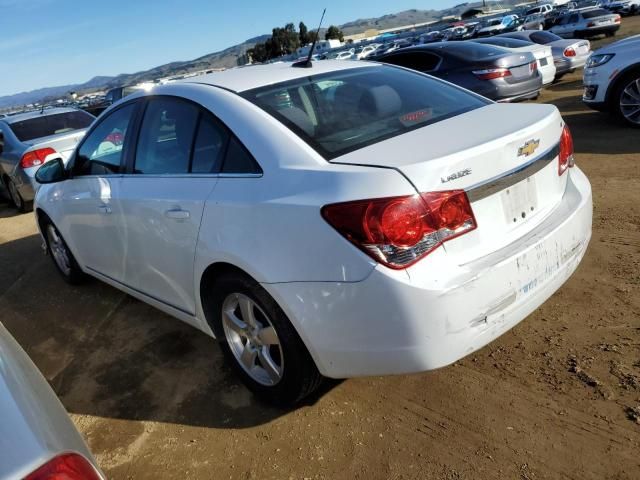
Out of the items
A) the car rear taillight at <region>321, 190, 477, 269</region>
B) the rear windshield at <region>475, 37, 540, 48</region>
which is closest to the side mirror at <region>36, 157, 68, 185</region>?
the car rear taillight at <region>321, 190, 477, 269</region>

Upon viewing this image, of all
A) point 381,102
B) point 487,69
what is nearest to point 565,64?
point 487,69

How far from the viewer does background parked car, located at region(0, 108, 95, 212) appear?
7.86m

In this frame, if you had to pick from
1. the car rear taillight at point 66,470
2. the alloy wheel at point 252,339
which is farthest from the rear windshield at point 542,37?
the car rear taillight at point 66,470

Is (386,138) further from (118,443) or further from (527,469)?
(118,443)

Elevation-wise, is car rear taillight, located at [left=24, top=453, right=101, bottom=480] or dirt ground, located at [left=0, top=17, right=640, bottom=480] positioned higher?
car rear taillight, located at [left=24, top=453, right=101, bottom=480]

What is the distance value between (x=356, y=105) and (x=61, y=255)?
11.1 feet

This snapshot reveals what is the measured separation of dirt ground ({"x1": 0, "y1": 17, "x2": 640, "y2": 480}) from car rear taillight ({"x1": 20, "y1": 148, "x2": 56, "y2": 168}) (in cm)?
473

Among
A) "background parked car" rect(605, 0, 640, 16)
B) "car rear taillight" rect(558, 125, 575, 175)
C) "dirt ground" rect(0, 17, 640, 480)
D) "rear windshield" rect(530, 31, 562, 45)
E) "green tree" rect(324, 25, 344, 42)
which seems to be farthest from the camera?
"green tree" rect(324, 25, 344, 42)

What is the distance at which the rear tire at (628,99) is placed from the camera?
7.08 metres

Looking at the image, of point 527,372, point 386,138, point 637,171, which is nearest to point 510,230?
point 386,138

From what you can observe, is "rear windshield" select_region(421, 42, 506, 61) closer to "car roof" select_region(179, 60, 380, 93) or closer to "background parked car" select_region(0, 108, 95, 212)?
"car roof" select_region(179, 60, 380, 93)

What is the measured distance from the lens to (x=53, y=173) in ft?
13.5

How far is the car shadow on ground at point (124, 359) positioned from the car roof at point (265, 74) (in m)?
1.64

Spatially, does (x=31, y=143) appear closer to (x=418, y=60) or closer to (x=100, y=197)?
(x=100, y=197)
